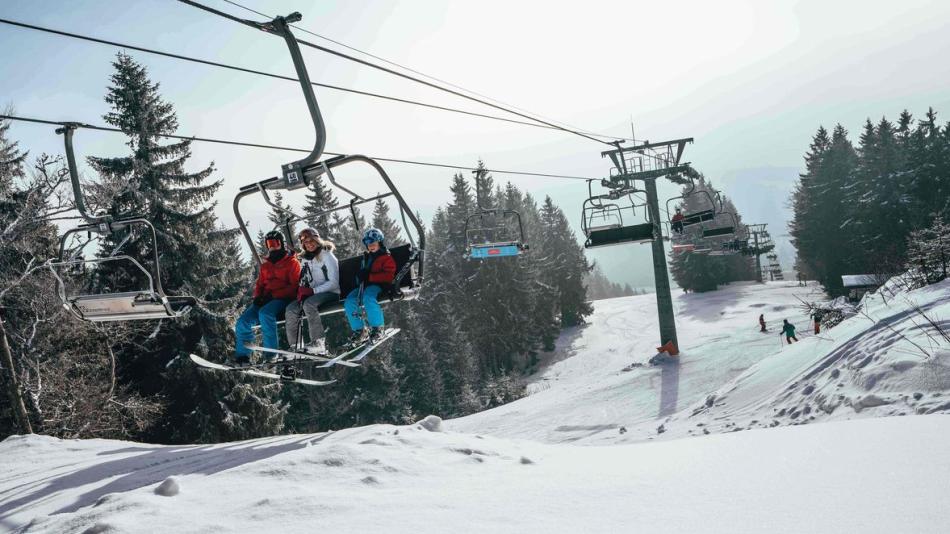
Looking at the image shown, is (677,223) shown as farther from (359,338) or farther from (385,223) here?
(385,223)

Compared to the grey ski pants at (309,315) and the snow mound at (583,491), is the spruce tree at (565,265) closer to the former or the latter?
the grey ski pants at (309,315)

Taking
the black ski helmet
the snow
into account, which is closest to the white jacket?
the black ski helmet

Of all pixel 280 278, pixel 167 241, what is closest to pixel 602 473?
pixel 280 278

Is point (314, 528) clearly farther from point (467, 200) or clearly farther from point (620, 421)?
point (467, 200)

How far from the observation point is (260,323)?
8961 mm

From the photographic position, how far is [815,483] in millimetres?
4285

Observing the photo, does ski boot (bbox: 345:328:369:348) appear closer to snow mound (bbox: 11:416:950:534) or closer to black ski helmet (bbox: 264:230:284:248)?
black ski helmet (bbox: 264:230:284:248)

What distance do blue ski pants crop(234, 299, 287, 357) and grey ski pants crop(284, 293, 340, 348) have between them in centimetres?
32

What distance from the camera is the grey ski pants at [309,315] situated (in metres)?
8.44

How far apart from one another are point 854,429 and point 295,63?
24.5 feet

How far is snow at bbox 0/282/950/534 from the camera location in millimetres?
3852

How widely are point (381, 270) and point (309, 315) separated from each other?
1242mm

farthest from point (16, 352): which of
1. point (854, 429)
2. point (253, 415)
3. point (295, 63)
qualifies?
point (854, 429)

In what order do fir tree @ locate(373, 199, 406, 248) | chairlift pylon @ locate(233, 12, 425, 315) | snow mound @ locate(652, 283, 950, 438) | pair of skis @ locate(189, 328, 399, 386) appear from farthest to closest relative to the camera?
fir tree @ locate(373, 199, 406, 248) → pair of skis @ locate(189, 328, 399, 386) → snow mound @ locate(652, 283, 950, 438) → chairlift pylon @ locate(233, 12, 425, 315)
